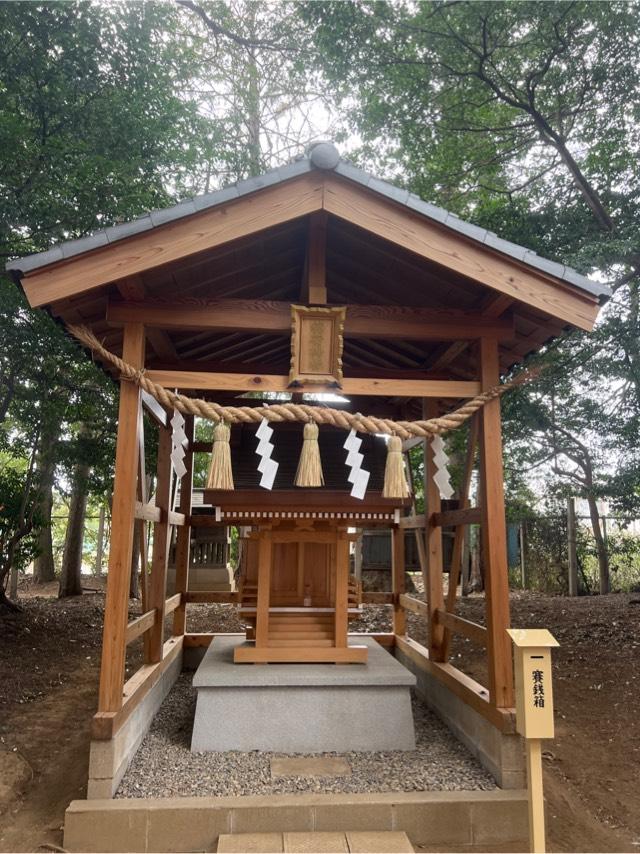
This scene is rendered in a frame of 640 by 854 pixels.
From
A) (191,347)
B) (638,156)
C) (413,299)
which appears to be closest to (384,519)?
(413,299)

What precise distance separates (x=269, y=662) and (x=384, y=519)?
1.75 m

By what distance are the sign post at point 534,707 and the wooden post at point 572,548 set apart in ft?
32.0

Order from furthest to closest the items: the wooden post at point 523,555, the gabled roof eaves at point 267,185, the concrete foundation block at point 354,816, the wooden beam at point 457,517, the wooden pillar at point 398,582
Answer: the wooden post at point 523,555 < the wooden pillar at point 398,582 < the wooden beam at point 457,517 < the gabled roof eaves at point 267,185 < the concrete foundation block at point 354,816

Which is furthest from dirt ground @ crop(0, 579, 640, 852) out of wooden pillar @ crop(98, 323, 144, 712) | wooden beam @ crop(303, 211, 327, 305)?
wooden beam @ crop(303, 211, 327, 305)

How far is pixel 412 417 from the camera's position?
748cm

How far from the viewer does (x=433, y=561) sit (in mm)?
6059

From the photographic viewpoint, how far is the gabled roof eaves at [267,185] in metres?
4.00

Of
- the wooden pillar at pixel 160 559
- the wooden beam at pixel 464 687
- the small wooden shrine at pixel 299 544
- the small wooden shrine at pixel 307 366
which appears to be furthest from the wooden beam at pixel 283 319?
the wooden beam at pixel 464 687

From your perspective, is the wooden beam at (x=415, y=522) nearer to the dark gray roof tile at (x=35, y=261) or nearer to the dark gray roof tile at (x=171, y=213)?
the dark gray roof tile at (x=171, y=213)

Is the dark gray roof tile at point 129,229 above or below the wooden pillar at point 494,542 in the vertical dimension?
above

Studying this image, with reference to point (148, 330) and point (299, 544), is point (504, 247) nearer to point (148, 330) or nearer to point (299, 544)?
point (148, 330)

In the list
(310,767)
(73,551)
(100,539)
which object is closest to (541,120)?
(310,767)

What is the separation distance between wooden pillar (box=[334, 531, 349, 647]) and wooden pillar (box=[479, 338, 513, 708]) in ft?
5.28

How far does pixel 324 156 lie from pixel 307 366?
1.52 m
